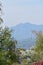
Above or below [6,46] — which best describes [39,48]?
above

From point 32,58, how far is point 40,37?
7.96 feet

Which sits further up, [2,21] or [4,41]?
[2,21]

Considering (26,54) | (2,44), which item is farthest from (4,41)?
(26,54)

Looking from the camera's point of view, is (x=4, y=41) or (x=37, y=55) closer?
(x=4, y=41)

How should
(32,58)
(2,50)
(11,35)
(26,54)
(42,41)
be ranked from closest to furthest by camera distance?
(2,50), (11,35), (42,41), (32,58), (26,54)

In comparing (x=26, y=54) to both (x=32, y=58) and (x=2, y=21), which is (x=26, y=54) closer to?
(x=32, y=58)

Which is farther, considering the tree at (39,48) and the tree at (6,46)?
the tree at (39,48)

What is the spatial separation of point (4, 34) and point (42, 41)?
47.5ft

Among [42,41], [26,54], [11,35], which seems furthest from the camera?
[26,54]

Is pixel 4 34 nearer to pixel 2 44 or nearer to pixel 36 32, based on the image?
pixel 2 44

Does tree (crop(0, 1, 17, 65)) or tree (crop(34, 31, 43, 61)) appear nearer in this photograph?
tree (crop(0, 1, 17, 65))

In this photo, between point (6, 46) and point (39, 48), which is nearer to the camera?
point (6, 46)

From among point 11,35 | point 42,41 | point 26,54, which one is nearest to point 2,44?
point 11,35

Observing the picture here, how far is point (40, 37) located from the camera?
91.4 feet
